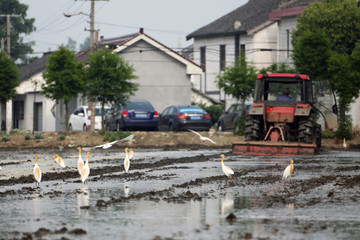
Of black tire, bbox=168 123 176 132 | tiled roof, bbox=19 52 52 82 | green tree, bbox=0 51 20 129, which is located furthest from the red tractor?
tiled roof, bbox=19 52 52 82

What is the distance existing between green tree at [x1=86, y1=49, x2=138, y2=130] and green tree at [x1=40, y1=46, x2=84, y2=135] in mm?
647

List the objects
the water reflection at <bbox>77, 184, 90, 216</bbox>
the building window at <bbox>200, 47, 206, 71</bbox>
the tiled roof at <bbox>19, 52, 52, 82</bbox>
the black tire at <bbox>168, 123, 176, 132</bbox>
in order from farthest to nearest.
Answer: the building window at <bbox>200, 47, 206, 71</bbox> → the tiled roof at <bbox>19, 52, 52, 82</bbox> → the black tire at <bbox>168, 123, 176, 132</bbox> → the water reflection at <bbox>77, 184, 90, 216</bbox>

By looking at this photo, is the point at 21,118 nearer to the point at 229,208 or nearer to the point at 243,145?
the point at 243,145

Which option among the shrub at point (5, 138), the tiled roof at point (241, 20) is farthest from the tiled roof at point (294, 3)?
the shrub at point (5, 138)

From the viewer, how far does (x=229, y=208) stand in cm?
1063

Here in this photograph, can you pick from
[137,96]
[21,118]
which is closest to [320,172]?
[137,96]

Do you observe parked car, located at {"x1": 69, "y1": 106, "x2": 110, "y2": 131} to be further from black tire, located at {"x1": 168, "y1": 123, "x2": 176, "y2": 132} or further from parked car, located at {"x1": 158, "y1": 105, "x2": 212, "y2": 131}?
parked car, located at {"x1": 158, "y1": 105, "x2": 212, "y2": 131}

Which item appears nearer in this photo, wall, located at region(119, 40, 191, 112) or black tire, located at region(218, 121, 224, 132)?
black tire, located at region(218, 121, 224, 132)

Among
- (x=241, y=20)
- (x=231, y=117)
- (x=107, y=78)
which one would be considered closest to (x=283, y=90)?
(x=107, y=78)

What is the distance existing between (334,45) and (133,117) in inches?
511

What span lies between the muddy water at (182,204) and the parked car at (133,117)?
1998 cm

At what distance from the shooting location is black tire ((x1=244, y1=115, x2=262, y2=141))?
81.6 feet

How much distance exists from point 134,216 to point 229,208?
149cm

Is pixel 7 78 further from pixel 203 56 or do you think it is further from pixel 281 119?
pixel 203 56
